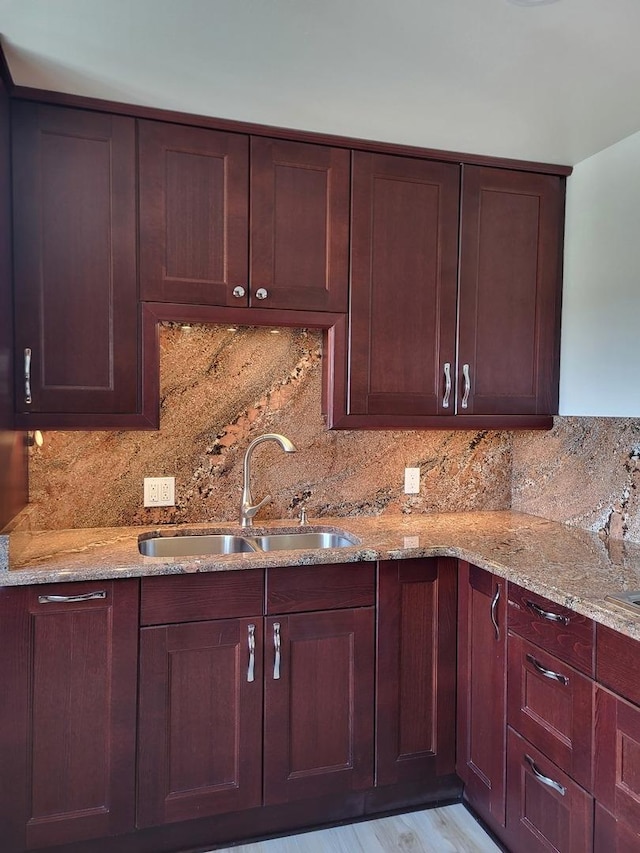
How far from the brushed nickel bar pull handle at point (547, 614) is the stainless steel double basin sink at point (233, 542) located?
63 cm

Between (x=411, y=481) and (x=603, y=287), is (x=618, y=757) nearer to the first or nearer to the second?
(x=411, y=481)

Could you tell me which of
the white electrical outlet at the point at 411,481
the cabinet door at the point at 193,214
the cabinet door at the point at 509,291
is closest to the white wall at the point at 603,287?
the cabinet door at the point at 509,291

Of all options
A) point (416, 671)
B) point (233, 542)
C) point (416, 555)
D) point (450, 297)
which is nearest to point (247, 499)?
point (233, 542)

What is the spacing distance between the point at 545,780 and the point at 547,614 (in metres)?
0.45

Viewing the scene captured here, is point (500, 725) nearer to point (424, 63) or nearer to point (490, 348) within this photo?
point (490, 348)

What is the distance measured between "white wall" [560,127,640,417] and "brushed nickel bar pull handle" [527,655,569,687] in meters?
0.95

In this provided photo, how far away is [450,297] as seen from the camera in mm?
2309

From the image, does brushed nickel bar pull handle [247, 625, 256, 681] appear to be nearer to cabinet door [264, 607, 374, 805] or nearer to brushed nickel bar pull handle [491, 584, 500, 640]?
cabinet door [264, 607, 374, 805]

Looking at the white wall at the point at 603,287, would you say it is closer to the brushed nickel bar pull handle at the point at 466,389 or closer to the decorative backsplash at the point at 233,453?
the brushed nickel bar pull handle at the point at 466,389

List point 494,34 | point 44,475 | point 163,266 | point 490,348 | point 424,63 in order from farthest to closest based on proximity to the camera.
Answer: point 490,348, point 44,475, point 163,266, point 424,63, point 494,34

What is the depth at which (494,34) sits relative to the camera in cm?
150

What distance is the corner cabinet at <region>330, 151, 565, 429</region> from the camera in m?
2.21

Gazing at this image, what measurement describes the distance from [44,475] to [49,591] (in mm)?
592

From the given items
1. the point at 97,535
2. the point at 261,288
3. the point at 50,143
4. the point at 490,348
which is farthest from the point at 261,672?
the point at 50,143
